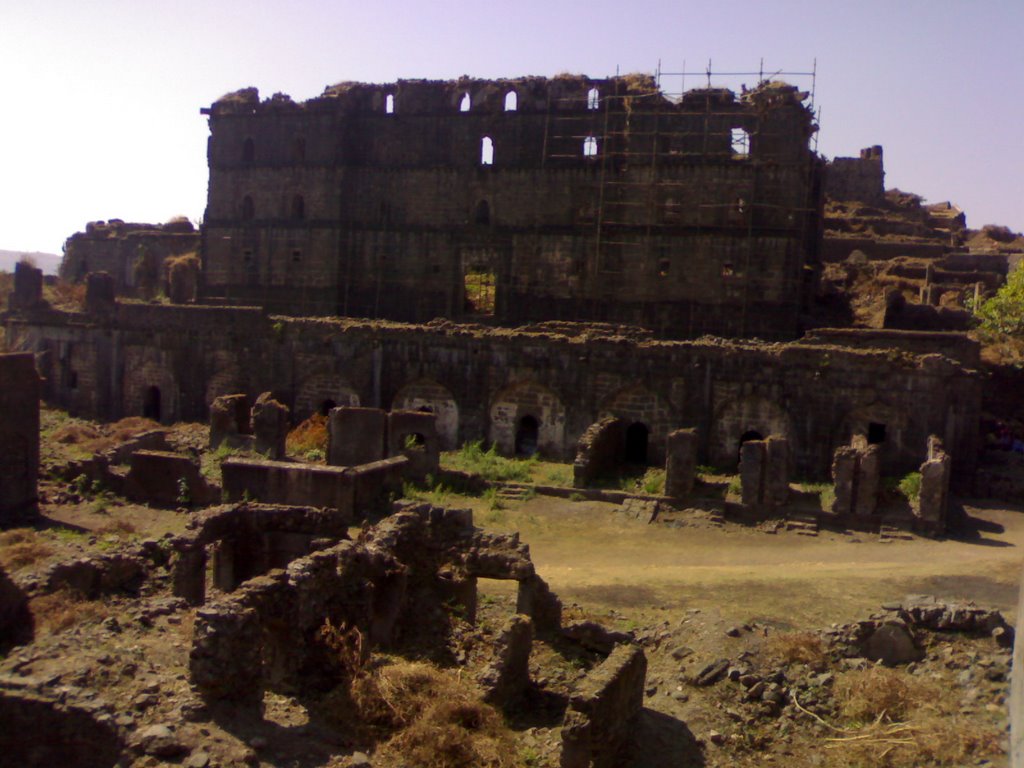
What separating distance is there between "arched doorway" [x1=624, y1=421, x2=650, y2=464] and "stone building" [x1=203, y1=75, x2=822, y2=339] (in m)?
6.75

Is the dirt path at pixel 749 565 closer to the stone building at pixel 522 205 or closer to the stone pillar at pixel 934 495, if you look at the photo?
the stone pillar at pixel 934 495

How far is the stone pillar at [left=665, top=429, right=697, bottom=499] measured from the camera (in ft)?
68.5

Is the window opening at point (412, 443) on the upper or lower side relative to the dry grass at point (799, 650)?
upper

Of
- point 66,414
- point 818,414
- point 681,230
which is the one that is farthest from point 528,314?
point 66,414

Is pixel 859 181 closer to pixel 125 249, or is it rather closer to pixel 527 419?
pixel 527 419

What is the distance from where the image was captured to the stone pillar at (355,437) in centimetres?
2197

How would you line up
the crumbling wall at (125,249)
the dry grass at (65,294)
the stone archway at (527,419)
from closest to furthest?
1. the stone archway at (527,419)
2. the dry grass at (65,294)
3. the crumbling wall at (125,249)

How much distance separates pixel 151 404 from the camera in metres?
31.2

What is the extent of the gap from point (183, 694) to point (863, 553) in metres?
13.2

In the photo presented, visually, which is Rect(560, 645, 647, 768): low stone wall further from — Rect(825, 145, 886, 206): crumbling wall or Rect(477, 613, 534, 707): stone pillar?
Rect(825, 145, 886, 206): crumbling wall

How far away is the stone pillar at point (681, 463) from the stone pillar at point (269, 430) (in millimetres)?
8645

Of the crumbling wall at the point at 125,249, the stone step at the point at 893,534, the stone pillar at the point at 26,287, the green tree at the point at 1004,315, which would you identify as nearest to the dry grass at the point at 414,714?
the stone step at the point at 893,534

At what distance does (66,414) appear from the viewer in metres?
30.9

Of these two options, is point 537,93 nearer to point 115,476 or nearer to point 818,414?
point 818,414
